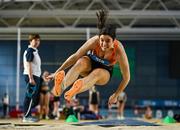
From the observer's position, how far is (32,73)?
24.5 ft

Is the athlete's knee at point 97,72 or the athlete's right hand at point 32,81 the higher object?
the athlete's right hand at point 32,81

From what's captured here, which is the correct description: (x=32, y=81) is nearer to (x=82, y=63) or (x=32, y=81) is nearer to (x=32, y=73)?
(x=32, y=73)

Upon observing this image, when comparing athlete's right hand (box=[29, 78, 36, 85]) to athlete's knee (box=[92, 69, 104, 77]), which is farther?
athlete's right hand (box=[29, 78, 36, 85])

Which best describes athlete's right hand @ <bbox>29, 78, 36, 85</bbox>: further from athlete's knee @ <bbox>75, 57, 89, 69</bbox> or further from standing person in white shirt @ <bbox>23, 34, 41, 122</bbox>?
athlete's knee @ <bbox>75, 57, 89, 69</bbox>

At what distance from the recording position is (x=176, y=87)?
22.3 m

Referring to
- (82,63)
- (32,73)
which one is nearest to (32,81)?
(32,73)

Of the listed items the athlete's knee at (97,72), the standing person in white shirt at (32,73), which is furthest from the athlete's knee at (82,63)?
the standing person in white shirt at (32,73)

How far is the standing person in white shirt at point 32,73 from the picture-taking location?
7.37 meters

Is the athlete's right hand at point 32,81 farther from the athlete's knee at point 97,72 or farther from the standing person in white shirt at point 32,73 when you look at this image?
the athlete's knee at point 97,72

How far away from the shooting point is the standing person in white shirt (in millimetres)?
7373

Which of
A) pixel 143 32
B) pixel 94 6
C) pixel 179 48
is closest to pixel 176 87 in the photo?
pixel 179 48

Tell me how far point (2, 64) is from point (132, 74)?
6739 mm

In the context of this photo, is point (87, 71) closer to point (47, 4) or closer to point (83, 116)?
point (83, 116)

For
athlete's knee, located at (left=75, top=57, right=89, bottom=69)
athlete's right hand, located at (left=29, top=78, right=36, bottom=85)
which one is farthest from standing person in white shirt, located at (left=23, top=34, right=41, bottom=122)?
athlete's knee, located at (left=75, top=57, right=89, bottom=69)
